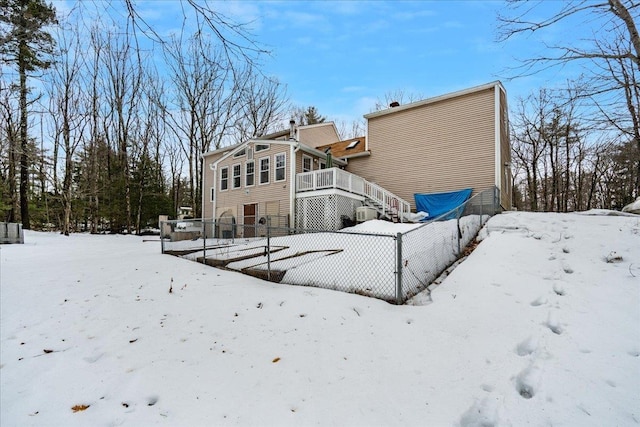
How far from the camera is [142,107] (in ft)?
70.8

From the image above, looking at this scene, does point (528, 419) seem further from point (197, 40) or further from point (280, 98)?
point (280, 98)

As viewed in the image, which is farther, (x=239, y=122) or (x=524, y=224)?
(x=239, y=122)

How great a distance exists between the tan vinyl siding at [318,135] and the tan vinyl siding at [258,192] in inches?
145

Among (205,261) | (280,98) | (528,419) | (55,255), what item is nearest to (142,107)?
(280,98)

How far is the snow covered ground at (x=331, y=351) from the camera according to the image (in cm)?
223

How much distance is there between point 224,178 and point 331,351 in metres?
15.6

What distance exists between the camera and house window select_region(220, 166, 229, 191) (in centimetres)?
1695

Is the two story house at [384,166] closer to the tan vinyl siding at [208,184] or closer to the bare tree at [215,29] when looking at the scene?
the tan vinyl siding at [208,184]

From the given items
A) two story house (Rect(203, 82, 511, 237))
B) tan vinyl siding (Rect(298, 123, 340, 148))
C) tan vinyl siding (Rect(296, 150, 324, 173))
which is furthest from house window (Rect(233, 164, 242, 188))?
tan vinyl siding (Rect(298, 123, 340, 148))

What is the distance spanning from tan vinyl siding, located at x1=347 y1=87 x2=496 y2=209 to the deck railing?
0.91m

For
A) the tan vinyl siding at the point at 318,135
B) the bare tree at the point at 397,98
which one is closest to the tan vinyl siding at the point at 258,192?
the tan vinyl siding at the point at 318,135

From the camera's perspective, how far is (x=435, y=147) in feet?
44.2

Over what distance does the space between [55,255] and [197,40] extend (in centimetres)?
941

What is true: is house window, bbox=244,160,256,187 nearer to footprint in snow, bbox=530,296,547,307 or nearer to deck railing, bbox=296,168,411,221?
deck railing, bbox=296,168,411,221
